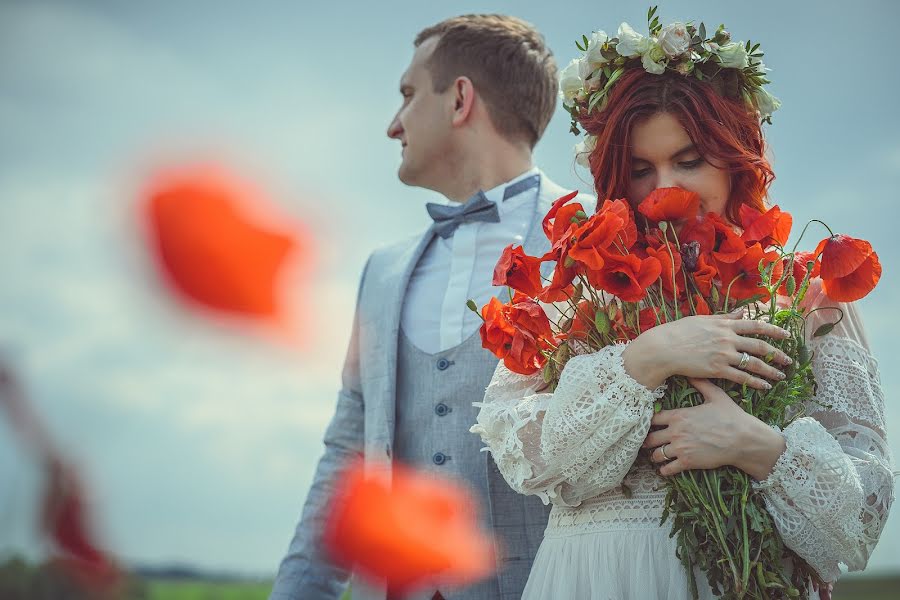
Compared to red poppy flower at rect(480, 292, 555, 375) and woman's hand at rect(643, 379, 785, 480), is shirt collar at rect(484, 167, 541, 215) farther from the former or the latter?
woman's hand at rect(643, 379, 785, 480)

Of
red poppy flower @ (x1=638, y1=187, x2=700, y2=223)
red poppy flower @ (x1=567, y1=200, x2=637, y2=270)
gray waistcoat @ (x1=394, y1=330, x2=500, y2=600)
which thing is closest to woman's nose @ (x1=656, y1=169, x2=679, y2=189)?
red poppy flower @ (x1=638, y1=187, x2=700, y2=223)

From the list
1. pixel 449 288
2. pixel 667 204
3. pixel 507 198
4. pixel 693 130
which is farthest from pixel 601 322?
pixel 507 198

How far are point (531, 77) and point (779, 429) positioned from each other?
236cm

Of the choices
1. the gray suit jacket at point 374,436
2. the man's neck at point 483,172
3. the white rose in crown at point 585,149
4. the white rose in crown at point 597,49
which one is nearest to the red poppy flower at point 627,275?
the white rose in crown at point 585,149

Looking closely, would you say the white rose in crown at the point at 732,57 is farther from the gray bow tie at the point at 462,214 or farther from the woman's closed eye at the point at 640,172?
the gray bow tie at the point at 462,214

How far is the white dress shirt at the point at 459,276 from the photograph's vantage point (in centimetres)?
320

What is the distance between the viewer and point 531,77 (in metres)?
3.93

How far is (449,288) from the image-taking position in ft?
10.9

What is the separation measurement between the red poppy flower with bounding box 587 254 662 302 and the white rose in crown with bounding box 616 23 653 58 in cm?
64

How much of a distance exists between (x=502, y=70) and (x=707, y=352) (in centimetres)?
228

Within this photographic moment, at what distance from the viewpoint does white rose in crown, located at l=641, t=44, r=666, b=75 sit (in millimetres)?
2324

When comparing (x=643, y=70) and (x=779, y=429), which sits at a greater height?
(x=643, y=70)

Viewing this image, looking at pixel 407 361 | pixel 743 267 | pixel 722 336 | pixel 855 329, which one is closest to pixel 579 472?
pixel 722 336

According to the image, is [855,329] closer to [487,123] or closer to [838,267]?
[838,267]
